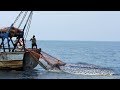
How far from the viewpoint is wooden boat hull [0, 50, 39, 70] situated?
19.6 m

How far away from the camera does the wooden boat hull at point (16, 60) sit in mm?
19562

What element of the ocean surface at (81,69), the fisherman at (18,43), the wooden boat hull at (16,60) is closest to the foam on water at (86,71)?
the ocean surface at (81,69)

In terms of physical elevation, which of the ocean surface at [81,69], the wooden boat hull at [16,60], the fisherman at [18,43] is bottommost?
the ocean surface at [81,69]

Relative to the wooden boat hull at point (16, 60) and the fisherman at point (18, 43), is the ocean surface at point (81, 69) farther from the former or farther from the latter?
the fisherman at point (18, 43)

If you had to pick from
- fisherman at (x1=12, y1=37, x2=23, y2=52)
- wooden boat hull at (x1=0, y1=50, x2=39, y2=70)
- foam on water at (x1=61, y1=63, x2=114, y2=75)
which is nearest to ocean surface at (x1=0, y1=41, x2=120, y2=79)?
foam on water at (x1=61, y1=63, x2=114, y2=75)

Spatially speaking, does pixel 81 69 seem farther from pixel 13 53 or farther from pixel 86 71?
pixel 13 53

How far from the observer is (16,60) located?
20.3 metres

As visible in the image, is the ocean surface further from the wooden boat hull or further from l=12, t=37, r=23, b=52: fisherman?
l=12, t=37, r=23, b=52: fisherman

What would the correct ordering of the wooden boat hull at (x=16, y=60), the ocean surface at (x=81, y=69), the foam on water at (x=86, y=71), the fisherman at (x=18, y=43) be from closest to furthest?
the wooden boat hull at (x=16, y=60), the fisherman at (x=18, y=43), the ocean surface at (x=81, y=69), the foam on water at (x=86, y=71)
